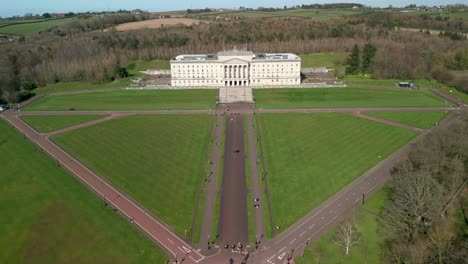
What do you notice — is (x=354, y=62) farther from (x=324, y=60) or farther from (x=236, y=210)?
(x=236, y=210)

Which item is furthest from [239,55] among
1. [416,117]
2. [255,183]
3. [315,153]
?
[255,183]

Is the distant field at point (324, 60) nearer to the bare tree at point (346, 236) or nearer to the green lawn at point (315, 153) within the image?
the green lawn at point (315, 153)

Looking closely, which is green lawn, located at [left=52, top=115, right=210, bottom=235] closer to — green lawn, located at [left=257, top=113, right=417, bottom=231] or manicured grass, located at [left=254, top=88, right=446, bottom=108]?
green lawn, located at [left=257, top=113, right=417, bottom=231]

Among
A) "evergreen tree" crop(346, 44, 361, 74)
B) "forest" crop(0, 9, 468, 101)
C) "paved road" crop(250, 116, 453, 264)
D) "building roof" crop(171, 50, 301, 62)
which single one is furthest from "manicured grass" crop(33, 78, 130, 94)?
"paved road" crop(250, 116, 453, 264)

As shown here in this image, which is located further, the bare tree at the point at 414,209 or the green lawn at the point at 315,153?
the green lawn at the point at 315,153

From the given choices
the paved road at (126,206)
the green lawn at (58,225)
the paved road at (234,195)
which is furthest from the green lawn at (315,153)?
the green lawn at (58,225)

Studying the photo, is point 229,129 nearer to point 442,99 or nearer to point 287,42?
point 442,99
